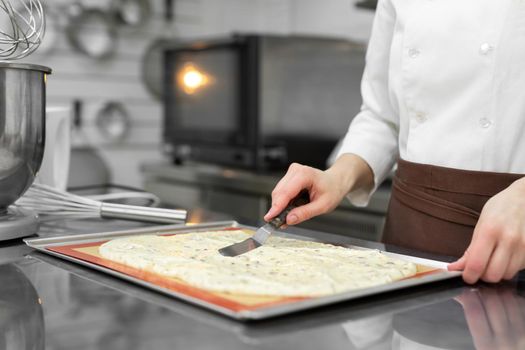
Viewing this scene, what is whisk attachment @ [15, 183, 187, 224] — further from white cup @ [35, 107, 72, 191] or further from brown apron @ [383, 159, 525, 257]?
brown apron @ [383, 159, 525, 257]

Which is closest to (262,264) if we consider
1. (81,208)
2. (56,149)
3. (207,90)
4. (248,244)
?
(248,244)

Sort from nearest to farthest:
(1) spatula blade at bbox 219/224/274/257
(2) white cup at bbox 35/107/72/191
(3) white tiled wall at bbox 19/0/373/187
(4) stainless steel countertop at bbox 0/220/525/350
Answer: (4) stainless steel countertop at bbox 0/220/525/350 → (1) spatula blade at bbox 219/224/274/257 → (2) white cup at bbox 35/107/72/191 → (3) white tiled wall at bbox 19/0/373/187

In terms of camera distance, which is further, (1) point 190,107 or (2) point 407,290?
(1) point 190,107

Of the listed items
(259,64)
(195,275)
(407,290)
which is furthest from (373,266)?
(259,64)

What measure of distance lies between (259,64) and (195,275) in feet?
4.93

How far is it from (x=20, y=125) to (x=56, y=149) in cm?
35

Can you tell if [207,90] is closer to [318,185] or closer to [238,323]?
[318,185]

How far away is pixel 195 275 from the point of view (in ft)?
1.98

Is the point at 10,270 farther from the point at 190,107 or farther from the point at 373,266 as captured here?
the point at 190,107

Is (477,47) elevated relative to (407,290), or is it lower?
elevated

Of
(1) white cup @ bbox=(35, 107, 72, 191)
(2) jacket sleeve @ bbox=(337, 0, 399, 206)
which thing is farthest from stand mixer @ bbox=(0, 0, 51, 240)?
(2) jacket sleeve @ bbox=(337, 0, 399, 206)

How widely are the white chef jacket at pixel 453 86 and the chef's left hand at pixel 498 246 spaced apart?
0.25m

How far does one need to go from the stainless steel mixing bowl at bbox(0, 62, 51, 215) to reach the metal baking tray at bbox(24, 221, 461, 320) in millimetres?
90

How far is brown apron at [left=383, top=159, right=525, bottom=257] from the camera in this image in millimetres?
850
